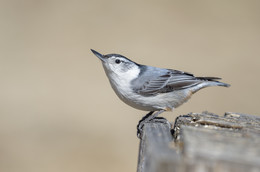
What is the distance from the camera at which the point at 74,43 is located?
11250 millimetres

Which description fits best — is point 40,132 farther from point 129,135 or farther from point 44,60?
point 44,60

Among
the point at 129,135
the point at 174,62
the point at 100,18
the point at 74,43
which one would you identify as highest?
the point at 100,18

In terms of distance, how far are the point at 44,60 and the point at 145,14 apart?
463 centimetres

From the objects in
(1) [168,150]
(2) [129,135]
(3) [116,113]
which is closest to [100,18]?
(3) [116,113]

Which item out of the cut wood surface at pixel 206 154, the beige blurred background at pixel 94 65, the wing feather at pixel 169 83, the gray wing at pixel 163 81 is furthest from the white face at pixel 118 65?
the beige blurred background at pixel 94 65

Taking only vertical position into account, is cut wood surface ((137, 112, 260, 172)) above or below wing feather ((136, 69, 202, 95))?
below

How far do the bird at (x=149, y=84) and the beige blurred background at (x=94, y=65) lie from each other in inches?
105

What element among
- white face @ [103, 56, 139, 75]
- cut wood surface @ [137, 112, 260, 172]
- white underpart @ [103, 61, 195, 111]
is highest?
white face @ [103, 56, 139, 75]

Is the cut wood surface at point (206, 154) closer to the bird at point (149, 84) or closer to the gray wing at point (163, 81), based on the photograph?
the bird at point (149, 84)

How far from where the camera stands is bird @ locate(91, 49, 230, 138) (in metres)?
4.14

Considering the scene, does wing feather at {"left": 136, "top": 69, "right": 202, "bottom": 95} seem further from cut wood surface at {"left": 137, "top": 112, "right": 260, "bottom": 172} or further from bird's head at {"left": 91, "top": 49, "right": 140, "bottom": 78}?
cut wood surface at {"left": 137, "top": 112, "right": 260, "bottom": 172}

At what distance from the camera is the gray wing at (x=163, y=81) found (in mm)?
4281

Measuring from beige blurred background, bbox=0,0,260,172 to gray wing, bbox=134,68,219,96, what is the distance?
2675 millimetres

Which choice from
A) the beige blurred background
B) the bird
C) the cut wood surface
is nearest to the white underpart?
the bird
